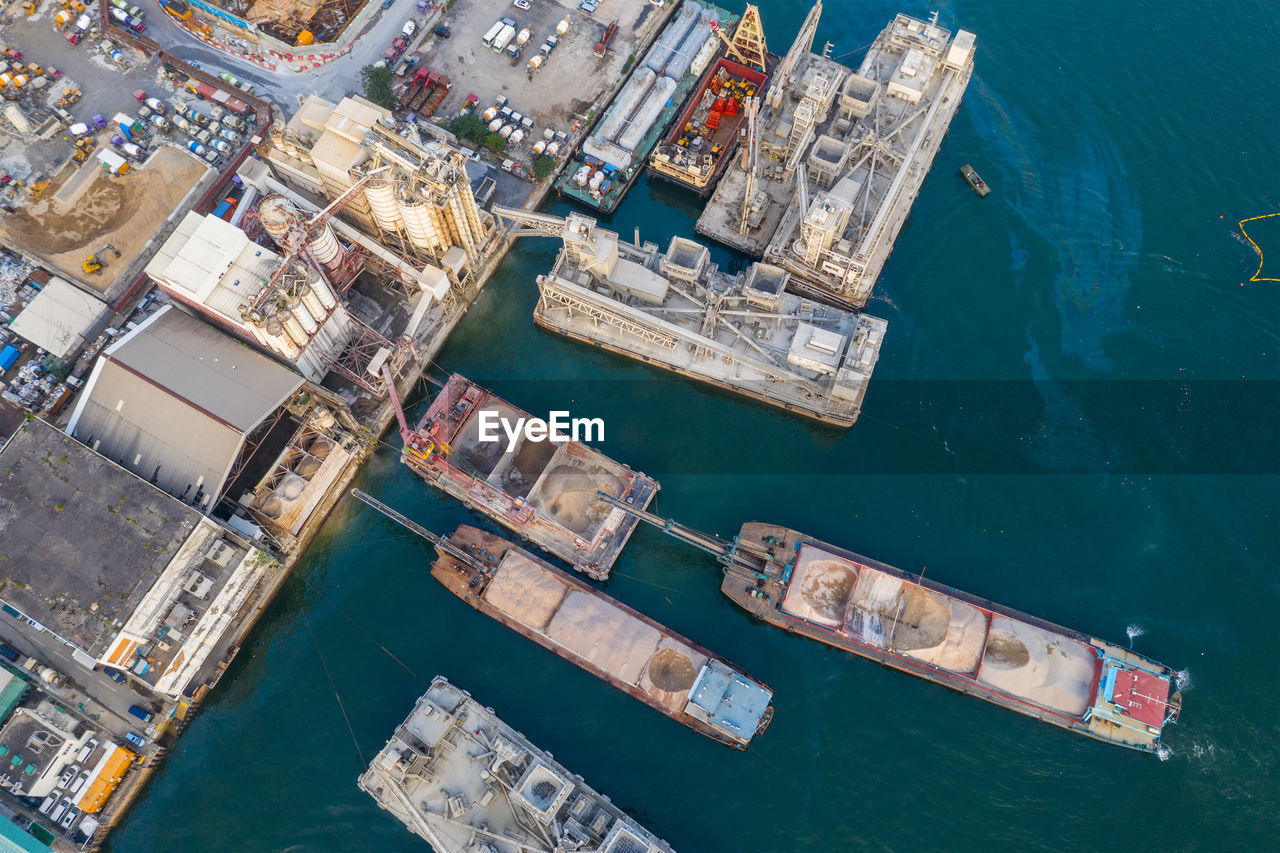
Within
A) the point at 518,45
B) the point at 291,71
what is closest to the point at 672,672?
the point at 518,45

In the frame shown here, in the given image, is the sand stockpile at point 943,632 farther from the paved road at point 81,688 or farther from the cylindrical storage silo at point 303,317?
the paved road at point 81,688

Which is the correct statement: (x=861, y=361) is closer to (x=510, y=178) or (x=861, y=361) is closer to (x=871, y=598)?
(x=871, y=598)

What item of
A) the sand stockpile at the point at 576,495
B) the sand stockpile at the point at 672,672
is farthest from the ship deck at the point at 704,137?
the sand stockpile at the point at 672,672

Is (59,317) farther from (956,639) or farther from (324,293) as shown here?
(956,639)

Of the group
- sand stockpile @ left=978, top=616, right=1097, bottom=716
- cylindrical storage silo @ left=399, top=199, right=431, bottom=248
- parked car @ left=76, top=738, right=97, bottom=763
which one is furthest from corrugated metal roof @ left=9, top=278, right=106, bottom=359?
sand stockpile @ left=978, top=616, right=1097, bottom=716

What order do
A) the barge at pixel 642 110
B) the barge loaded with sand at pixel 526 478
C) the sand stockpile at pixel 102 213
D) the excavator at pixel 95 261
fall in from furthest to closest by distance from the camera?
the barge at pixel 642 110
the sand stockpile at pixel 102 213
the excavator at pixel 95 261
the barge loaded with sand at pixel 526 478

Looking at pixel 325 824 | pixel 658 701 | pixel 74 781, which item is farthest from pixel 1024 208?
pixel 74 781
